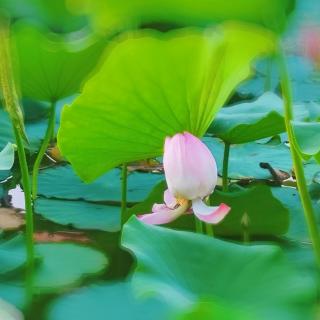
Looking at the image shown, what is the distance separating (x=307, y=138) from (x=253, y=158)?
0.56 meters

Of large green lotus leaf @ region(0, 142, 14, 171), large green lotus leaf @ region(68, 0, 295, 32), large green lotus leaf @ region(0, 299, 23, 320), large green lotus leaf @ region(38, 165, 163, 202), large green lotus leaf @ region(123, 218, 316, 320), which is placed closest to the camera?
large green lotus leaf @ region(68, 0, 295, 32)

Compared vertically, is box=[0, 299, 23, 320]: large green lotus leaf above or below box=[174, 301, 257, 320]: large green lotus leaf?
below

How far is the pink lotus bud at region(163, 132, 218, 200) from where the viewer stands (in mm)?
851

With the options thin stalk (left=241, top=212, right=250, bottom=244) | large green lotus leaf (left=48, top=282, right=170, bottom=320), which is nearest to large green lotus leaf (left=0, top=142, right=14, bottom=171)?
large green lotus leaf (left=48, top=282, right=170, bottom=320)

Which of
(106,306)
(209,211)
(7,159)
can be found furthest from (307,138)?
(7,159)

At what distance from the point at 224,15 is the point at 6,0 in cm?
22

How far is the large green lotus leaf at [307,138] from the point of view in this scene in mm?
884

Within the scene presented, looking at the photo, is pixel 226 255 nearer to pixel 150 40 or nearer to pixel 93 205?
pixel 150 40

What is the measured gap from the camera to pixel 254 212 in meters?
1.16

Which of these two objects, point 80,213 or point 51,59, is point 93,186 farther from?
point 51,59

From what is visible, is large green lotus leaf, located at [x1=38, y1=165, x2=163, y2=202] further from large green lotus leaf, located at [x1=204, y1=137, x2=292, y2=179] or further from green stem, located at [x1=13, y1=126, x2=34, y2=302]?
green stem, located at [x1=13, y1=126, x2=34, y2=302]

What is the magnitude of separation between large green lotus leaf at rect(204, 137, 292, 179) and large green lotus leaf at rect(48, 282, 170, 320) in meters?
0.50

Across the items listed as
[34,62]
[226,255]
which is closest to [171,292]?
[226,255]

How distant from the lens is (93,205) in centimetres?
130
